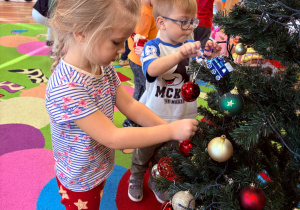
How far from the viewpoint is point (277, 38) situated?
55 centimetres

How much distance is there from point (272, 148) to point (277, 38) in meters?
0.36

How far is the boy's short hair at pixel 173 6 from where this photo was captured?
110 cm

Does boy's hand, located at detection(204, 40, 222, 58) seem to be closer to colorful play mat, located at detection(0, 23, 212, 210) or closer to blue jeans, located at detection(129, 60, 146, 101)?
blue jeans, located at detection(129, 60, 146, 101)

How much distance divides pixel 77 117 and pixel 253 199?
465 mm

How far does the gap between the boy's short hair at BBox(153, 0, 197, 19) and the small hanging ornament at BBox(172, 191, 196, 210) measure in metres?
0.74

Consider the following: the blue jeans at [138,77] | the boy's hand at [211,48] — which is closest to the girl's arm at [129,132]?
the boy's hand at [211,48]

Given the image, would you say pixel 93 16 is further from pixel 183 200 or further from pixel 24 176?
pixel 24 176

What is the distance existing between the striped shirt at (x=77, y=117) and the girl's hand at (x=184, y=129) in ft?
0.73

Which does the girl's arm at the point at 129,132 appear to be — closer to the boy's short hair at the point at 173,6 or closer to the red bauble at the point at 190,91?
the red bauble at the point at 190,91

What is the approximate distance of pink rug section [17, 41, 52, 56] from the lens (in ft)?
9.73

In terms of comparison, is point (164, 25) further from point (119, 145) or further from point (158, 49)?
point (119, 145)

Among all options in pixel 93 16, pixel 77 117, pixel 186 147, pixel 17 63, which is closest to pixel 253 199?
pixel 186 147

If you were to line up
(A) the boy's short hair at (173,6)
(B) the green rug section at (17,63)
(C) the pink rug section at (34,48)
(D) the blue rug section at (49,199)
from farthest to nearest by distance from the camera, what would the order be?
(C) the pink rug section at (34,48) → (B) the green rug section at (17,63) → (D) the blue rug section at (49,199) → (A) the boy's short hair at (173,6)

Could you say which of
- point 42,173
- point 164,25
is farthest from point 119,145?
point 42,173
